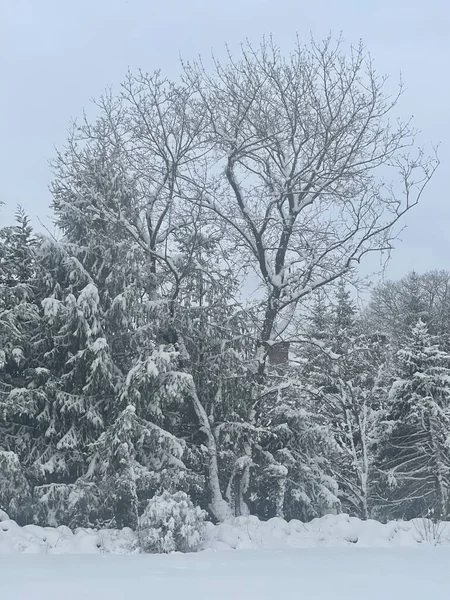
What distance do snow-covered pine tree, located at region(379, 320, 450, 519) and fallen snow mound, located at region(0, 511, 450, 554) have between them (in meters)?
7.45

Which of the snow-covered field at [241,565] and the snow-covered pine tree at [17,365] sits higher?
the snow-covered pine tree at [17,365]

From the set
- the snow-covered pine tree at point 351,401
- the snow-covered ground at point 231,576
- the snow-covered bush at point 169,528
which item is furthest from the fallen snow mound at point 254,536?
the snow-covered pine tree at point 351,401

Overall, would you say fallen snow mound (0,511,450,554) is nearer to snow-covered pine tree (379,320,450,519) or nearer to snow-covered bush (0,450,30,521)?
snow-covered bush (0,450,30,521)

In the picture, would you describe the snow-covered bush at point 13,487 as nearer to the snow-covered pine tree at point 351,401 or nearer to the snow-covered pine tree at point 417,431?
the snow-covered pine tree at point 351,401

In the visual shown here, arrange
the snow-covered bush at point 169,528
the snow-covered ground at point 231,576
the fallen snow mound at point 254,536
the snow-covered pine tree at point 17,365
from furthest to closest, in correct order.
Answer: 1. the snow-covered pine tree at point 17,365
2. the fallen snow mound at point 254,536
3. the snow-covered bush at point 169,528
4. the snow-covered ground at point 231,576

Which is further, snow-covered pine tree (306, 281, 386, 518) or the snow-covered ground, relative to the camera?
snow-covered pine tree (306, 281, 386, 518)

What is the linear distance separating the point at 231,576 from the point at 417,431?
570 inches

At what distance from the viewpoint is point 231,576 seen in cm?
631

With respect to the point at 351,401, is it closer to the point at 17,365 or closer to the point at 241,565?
the point at 17,365

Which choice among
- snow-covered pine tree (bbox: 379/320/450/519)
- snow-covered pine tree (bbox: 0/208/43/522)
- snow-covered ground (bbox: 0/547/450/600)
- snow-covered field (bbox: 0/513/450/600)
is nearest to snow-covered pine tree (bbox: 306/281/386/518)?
snow-covered pine tree (bbox: 379/320/450/519)

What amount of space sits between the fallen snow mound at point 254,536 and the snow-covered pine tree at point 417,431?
24.5 feet

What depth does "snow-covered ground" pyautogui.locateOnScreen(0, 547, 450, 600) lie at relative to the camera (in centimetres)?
547

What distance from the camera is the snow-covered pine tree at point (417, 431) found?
18.6m

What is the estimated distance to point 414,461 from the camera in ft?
65.0
